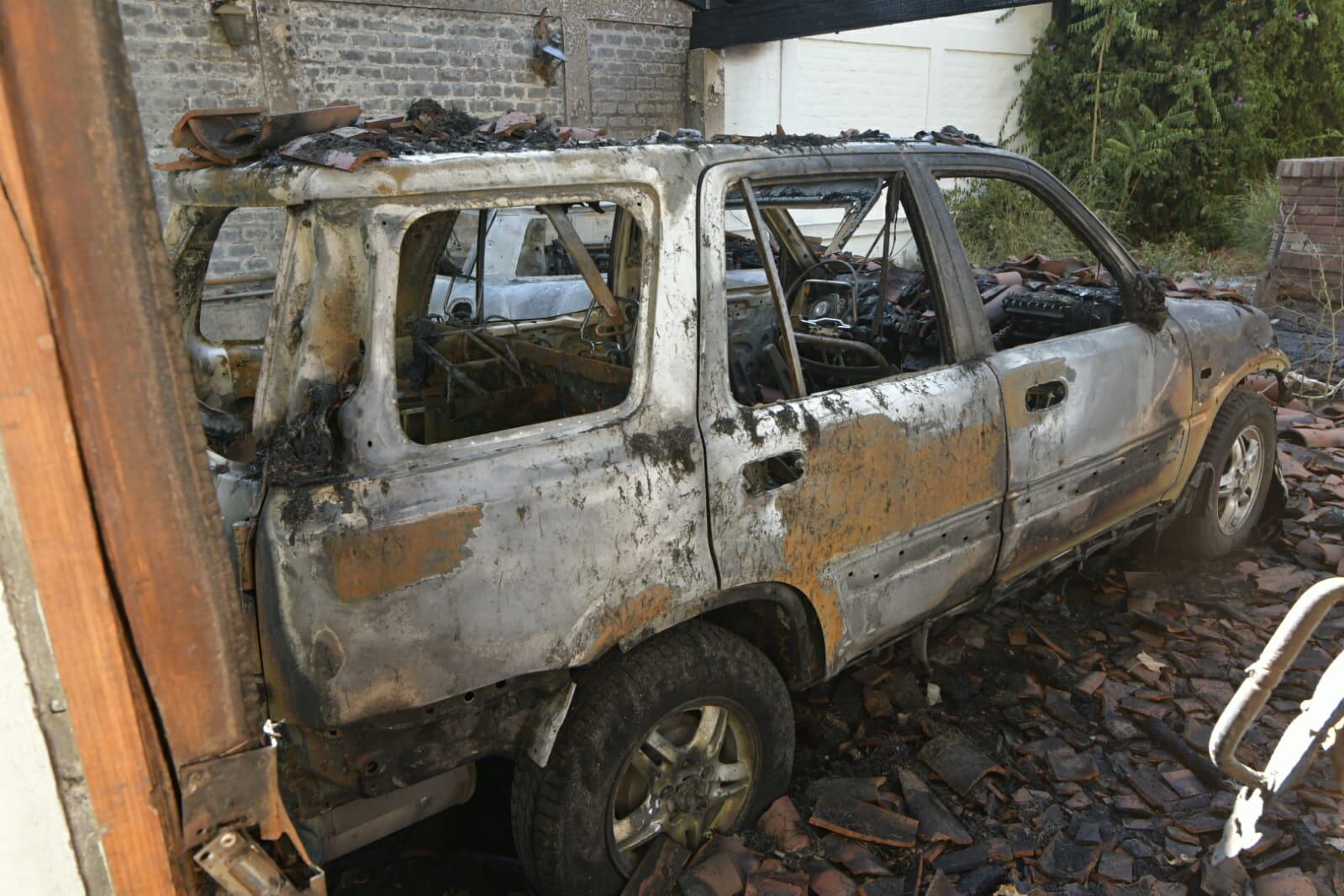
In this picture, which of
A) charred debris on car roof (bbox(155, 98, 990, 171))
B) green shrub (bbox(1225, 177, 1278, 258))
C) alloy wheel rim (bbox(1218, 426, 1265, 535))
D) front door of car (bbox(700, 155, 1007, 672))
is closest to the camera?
charred debris on car roof (bbox(155, 98, 990, 171))

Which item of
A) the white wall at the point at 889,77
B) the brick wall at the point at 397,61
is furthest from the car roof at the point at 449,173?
the white wall at the point at 889,77

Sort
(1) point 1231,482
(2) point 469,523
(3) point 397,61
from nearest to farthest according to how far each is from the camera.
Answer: (2) point 469,523, (1) point 1231,482, (3) point 397,61

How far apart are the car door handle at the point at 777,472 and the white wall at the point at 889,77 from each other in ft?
35.4

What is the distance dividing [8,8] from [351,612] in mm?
1262

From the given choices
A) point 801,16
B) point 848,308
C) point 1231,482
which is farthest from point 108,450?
point 801,16

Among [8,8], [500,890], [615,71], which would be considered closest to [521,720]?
[500,890]

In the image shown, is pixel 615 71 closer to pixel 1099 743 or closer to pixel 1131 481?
pixel 1131 481

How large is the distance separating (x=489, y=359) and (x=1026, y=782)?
229cm

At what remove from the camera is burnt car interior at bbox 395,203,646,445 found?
282 centimetres

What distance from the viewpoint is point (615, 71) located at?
12.0 metres

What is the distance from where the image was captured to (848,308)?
4520 millimetres

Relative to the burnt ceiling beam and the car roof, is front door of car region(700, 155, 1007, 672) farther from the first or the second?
the burnt ceiling beam

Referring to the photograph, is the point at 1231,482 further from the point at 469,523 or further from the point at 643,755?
the point at 469,523

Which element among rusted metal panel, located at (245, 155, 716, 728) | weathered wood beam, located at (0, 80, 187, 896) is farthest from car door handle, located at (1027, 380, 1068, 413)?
weathered wood beam, located at (0, 80, 187, 896)
